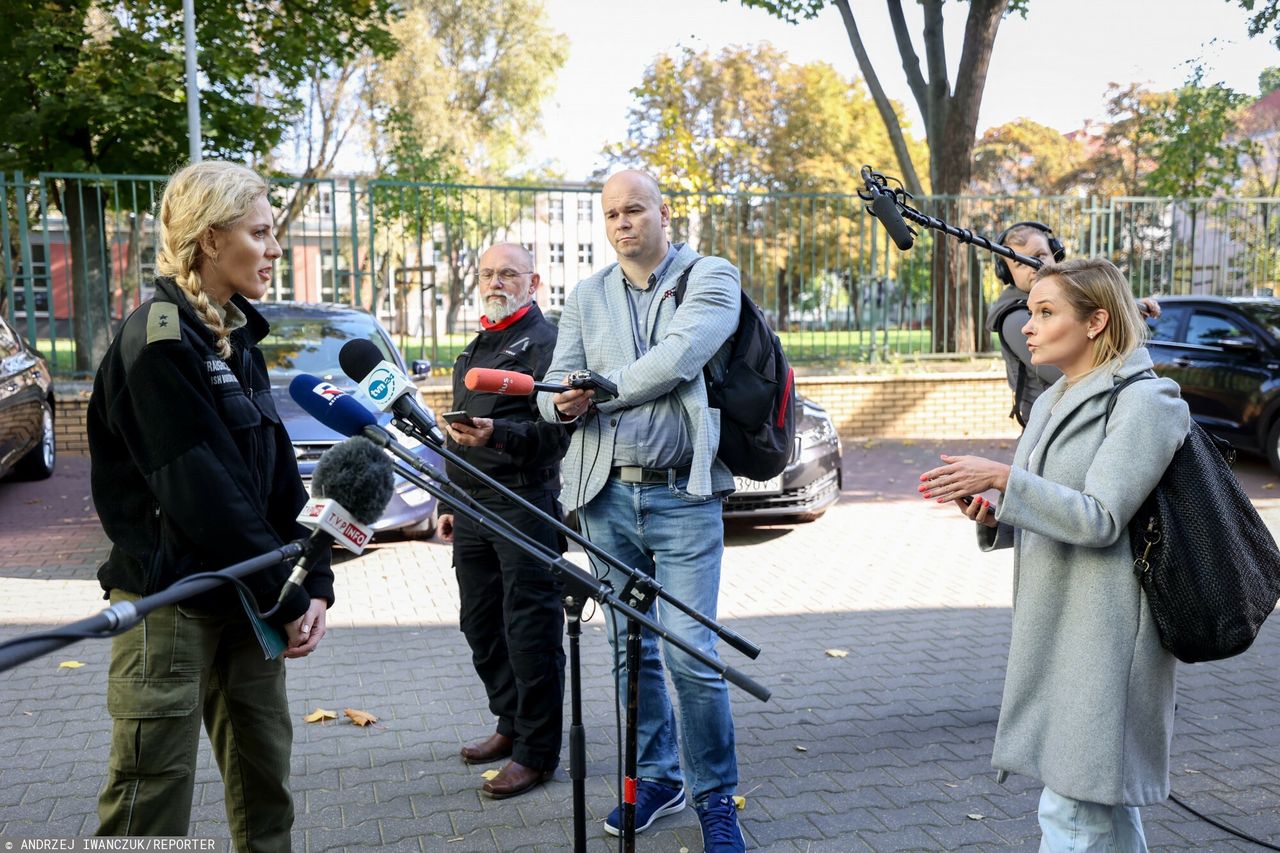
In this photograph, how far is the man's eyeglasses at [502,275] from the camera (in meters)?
4.52

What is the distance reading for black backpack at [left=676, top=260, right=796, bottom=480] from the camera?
12.5 feet

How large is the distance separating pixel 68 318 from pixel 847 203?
9.80 meters

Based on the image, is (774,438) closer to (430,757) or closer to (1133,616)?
(1133,616)

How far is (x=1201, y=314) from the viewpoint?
12609 mm

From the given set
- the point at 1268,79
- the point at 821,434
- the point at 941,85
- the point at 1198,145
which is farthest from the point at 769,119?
the point at 821,434

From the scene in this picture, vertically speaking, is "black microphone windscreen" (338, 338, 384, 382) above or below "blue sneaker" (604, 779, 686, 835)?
above

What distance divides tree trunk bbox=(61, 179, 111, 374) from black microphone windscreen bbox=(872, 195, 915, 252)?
37.3 ft

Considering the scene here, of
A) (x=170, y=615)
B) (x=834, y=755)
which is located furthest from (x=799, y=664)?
(x=170, y=615)

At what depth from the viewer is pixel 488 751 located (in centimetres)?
469

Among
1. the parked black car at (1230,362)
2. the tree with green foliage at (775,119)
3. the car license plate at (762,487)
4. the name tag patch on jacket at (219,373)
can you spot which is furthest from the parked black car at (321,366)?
the tree with green foliage at (775,119)

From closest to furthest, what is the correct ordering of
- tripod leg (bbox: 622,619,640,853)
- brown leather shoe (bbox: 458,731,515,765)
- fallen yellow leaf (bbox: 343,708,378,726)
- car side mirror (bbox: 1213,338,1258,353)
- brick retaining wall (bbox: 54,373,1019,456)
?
tripod leg (bbox: 622,619,640,853) < brown leather shoe (bbox: 458,731,515,765) < fallen yellow leaf (bbox: 343,708,378,726) < car side mirror (bbox: 1213,338,1258,353) < brick retaining wall (bbox: 54,373,1019,456)

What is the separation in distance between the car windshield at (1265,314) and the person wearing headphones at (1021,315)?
811 centimetres

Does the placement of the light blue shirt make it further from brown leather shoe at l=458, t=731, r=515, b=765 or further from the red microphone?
brown leather shoe at l=458, t=731, r=515, b=765

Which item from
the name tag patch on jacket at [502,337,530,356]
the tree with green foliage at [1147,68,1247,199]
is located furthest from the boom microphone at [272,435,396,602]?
the tree with green foliage at [1147,68,1247,199]
